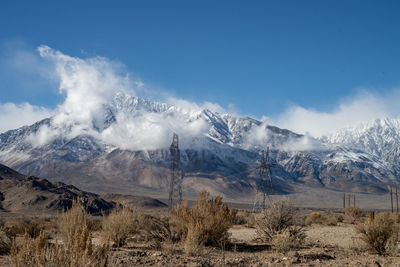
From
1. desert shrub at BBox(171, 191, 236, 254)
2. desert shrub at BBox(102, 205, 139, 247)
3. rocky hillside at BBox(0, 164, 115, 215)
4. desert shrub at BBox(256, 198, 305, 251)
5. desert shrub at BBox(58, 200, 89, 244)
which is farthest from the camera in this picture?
rocky hillside at BBox(0, 164, 115, 215)

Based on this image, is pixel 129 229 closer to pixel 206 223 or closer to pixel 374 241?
pixel 206 223

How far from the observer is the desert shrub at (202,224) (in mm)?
11938

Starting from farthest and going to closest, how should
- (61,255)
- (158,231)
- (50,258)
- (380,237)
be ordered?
(158,231) → (380,237) → (50,258) → (61,255)

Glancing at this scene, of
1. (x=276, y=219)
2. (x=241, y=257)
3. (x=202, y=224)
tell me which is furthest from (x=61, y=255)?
(x=276, y=219)

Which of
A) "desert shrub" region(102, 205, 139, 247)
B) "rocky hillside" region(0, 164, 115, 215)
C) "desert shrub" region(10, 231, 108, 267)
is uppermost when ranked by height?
"desert shrub" region(10, 231, 108, 267)

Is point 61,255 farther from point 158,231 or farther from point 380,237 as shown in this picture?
point 380,237

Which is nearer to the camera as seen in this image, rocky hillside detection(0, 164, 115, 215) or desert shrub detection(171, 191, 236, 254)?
desert shrub detection(171, 191, 236, 254)

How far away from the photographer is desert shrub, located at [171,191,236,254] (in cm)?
1194

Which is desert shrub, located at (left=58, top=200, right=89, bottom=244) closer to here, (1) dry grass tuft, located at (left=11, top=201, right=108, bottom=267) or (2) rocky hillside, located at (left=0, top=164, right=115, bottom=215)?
(1) dry grass tuft, located at (left=11, top=201, right=108, bottom=267)

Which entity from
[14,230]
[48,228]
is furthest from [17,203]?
[14,230]

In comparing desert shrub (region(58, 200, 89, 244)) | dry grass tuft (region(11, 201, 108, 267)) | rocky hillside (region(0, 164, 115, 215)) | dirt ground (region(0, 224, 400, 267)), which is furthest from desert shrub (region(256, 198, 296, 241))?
rocky hillside (region(0, 164, 115, 215))

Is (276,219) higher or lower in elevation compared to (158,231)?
higher

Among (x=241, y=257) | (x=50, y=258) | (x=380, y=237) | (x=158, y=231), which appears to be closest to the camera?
(x=50, y=258)

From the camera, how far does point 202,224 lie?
517 inches
